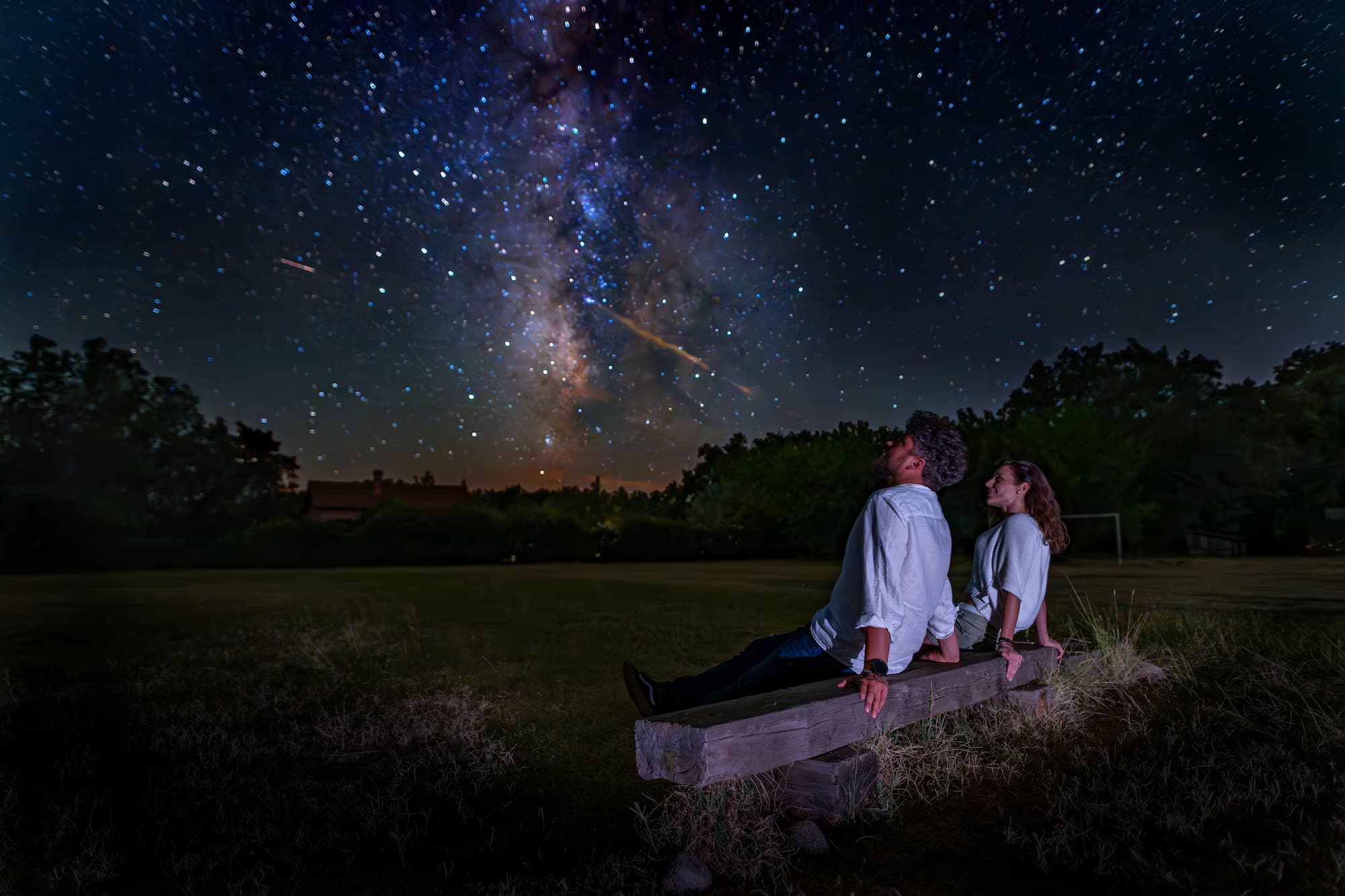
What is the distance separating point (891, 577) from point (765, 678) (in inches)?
36.8

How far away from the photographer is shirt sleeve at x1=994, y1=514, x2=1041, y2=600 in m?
5.04

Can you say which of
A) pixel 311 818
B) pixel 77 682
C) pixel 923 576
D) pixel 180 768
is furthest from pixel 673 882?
pixel 77 682

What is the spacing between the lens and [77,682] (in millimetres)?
8125

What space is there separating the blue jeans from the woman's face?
1.84m

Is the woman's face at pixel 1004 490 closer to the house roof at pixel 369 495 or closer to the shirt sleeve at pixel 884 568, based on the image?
the shirt sleeve at pixel 884 568

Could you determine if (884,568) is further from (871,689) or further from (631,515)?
(631,515)

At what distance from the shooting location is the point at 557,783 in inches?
190

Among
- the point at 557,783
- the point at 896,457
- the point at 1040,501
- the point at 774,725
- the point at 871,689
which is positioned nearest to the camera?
the point at 774,725

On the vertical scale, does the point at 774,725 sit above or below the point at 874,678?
below

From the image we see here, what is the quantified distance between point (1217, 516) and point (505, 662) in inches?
1353

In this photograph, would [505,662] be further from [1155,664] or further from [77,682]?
[1155,664]

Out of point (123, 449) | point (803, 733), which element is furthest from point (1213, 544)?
point (123, 449)

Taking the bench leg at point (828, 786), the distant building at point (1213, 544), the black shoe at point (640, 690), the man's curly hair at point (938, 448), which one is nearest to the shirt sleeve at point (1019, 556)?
the man's curly hair at point (938, 448)

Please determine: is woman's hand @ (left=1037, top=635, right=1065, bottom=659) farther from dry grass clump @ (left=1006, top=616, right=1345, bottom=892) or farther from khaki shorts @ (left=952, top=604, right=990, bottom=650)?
dry grass clump @ (left=1006, top=616, right=1345, bottom=892)
